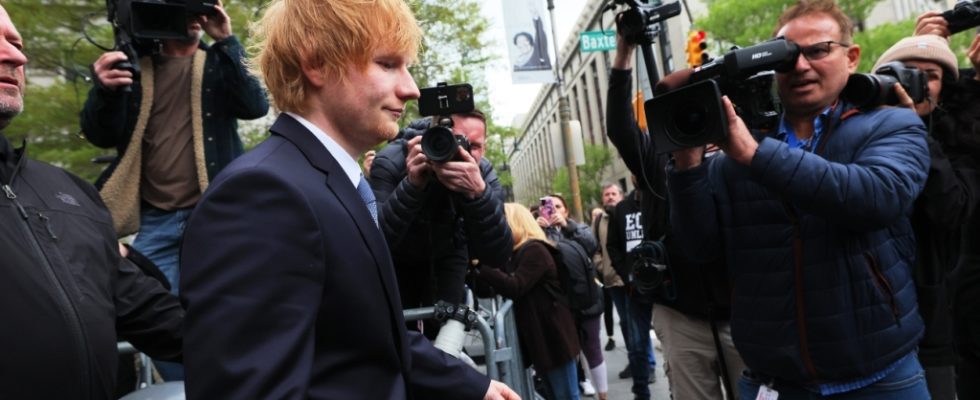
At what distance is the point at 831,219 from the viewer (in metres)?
2.12

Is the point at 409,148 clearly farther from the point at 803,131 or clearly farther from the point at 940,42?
the point at 940,42

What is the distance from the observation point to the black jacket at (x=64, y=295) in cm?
167

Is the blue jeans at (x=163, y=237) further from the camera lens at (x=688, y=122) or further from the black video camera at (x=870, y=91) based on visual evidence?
the black video camera at (x=870, y=91)

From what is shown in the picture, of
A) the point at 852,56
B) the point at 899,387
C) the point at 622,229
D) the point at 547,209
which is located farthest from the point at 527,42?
the point at 899,387

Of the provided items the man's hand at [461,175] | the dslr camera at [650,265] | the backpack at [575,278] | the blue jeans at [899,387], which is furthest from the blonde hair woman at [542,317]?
the blue jeans at [899,387]

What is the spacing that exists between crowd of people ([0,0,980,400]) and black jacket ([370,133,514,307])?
13 mm

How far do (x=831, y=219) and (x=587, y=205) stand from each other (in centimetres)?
4313

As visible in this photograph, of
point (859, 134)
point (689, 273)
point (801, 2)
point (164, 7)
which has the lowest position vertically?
point (689, 273)

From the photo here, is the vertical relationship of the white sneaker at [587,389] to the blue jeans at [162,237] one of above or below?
below

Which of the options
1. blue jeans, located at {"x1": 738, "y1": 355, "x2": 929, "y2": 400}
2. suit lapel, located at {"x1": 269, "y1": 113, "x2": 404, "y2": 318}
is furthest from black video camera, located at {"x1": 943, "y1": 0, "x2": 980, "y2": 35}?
suit lapel, located at {"x1": 269, "y1": 113, "x2": 404, "y2": 318}

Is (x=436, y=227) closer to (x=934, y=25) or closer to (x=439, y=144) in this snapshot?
(x=439, y=144)

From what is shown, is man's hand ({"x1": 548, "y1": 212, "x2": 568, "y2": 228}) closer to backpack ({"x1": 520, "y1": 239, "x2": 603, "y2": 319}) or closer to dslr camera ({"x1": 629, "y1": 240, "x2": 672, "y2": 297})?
backpack ({"x1": 520, "y1": 239, "x2": 603, "y2": 319})

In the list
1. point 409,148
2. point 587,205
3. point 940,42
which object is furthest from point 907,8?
point 409,148

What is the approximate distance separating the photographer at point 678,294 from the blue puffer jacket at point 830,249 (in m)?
0.92
